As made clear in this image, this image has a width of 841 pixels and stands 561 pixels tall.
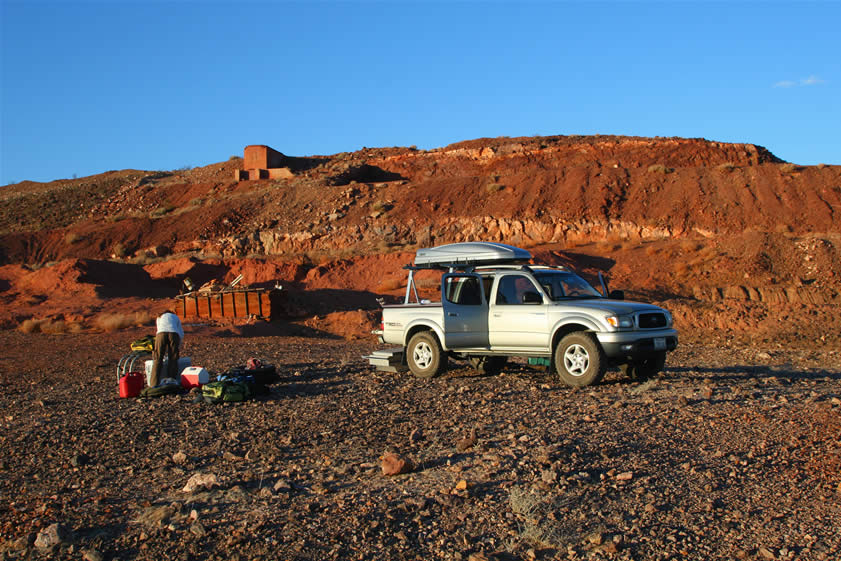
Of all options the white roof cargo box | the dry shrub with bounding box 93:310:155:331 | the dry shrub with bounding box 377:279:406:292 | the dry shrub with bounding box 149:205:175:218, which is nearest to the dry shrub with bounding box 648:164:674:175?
the dry shrub with bounding box 377:279:406:292

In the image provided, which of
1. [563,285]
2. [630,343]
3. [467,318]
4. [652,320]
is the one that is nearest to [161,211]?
[467,318]

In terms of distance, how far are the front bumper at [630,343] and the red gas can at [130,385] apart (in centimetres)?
685

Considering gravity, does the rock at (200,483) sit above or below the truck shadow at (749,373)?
below

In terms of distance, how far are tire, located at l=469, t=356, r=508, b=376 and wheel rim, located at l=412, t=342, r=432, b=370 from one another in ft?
2.56

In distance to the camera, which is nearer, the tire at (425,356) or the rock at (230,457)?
the rock at (230,457)

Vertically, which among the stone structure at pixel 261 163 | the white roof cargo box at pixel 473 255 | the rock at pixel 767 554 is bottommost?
the rock at pixel 767 554

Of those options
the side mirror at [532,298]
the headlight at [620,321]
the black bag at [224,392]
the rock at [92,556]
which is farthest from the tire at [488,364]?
the rock at [92,556]

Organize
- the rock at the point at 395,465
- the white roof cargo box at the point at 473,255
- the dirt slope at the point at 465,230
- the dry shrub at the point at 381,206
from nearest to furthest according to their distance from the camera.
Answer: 1. the rock at the point at 395,465
2. the white roof cargo box at the point at 473,255
3. the dirt slope at the point at 465,230
4. the dry shrub at the point at 381,206

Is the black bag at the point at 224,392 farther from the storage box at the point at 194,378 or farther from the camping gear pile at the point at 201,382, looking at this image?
the storage box at the point at 194,378

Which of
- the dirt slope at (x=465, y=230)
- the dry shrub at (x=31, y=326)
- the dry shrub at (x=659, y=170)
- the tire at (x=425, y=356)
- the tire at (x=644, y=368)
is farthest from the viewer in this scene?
the dry shrub at (x=659, y=170)

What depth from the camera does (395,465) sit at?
21.7 feet

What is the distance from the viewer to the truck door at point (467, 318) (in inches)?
486

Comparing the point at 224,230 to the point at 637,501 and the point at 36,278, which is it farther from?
the point at 637,501

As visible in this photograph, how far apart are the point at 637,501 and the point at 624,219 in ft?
120
